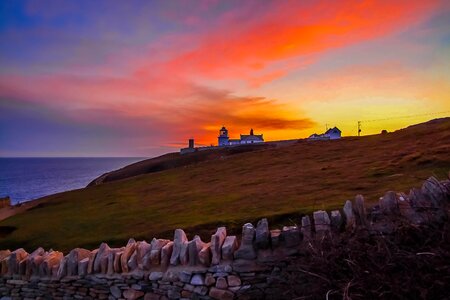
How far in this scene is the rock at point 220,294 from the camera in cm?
734

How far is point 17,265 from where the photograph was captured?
9812 millimetres

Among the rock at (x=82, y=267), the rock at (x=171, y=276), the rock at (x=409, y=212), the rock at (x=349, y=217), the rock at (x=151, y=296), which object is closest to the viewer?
the rock at (x=409, y=212)

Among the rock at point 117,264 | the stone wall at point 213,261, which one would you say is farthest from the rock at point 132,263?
the rock at point 117,264

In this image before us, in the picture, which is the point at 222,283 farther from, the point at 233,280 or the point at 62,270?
the point at 62,270

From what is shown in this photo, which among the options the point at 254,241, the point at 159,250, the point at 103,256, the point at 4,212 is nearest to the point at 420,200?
the point at 254,241

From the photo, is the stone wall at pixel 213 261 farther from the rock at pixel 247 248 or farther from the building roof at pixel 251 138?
the building roof at pixel 251 138

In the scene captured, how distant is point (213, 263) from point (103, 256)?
9.80 ft

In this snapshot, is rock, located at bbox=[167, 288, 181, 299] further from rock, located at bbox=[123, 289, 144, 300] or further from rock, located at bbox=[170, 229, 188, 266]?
rock, located at bbox=[123, 289, 144, 300]

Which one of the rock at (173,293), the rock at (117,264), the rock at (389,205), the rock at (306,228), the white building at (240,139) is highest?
the white building at (240,139)

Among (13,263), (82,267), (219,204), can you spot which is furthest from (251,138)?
(82,267)

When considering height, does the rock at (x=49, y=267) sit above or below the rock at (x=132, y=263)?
→ below

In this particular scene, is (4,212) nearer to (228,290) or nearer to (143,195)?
(143,195)

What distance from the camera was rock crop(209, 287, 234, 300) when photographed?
7.34 m

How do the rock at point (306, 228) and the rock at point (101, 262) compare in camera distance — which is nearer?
the rock at point (306, 228)
